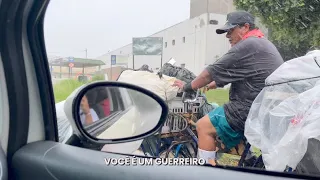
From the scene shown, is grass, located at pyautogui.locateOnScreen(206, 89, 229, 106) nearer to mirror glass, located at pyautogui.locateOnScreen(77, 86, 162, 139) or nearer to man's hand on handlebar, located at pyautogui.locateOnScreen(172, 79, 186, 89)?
man's hand on handlebar, located at pyautogui.locateOnScreen(172, 79, 186, 89)

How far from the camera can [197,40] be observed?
8.27 feet

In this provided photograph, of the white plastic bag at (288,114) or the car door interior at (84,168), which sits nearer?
the car door interior at (84,168)

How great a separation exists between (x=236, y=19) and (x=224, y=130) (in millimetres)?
785

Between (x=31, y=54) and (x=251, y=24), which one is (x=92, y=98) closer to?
(x=31, y=54)

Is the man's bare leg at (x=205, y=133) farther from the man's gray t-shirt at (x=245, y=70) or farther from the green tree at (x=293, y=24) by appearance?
the green tree at (x=293, y=24)

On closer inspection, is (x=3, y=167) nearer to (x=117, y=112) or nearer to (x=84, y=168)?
(x=84, y=168)

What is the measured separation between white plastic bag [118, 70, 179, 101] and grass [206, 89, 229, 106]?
291 mm

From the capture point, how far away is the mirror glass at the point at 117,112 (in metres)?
1.43

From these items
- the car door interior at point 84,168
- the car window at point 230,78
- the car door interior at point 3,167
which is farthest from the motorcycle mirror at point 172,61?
the car door interior at point 3,167

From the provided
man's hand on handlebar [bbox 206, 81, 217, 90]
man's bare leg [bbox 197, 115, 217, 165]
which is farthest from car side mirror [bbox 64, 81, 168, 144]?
man's hand on handlebar [bbox 206, 81, 217, 90]

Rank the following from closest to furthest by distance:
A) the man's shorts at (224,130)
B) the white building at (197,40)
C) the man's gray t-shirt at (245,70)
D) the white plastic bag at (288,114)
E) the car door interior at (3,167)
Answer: the car door interior at (3,167) < the white plastic bag at (288,114) < the white building at (197,40) < the man's gray t-shirt at (245,70) < the man's shorts at (224,130)

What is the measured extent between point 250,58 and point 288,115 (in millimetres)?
600

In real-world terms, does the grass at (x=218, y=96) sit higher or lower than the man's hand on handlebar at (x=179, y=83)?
lower

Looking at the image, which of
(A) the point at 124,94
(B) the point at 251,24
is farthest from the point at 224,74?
(A) the point at 124,94
